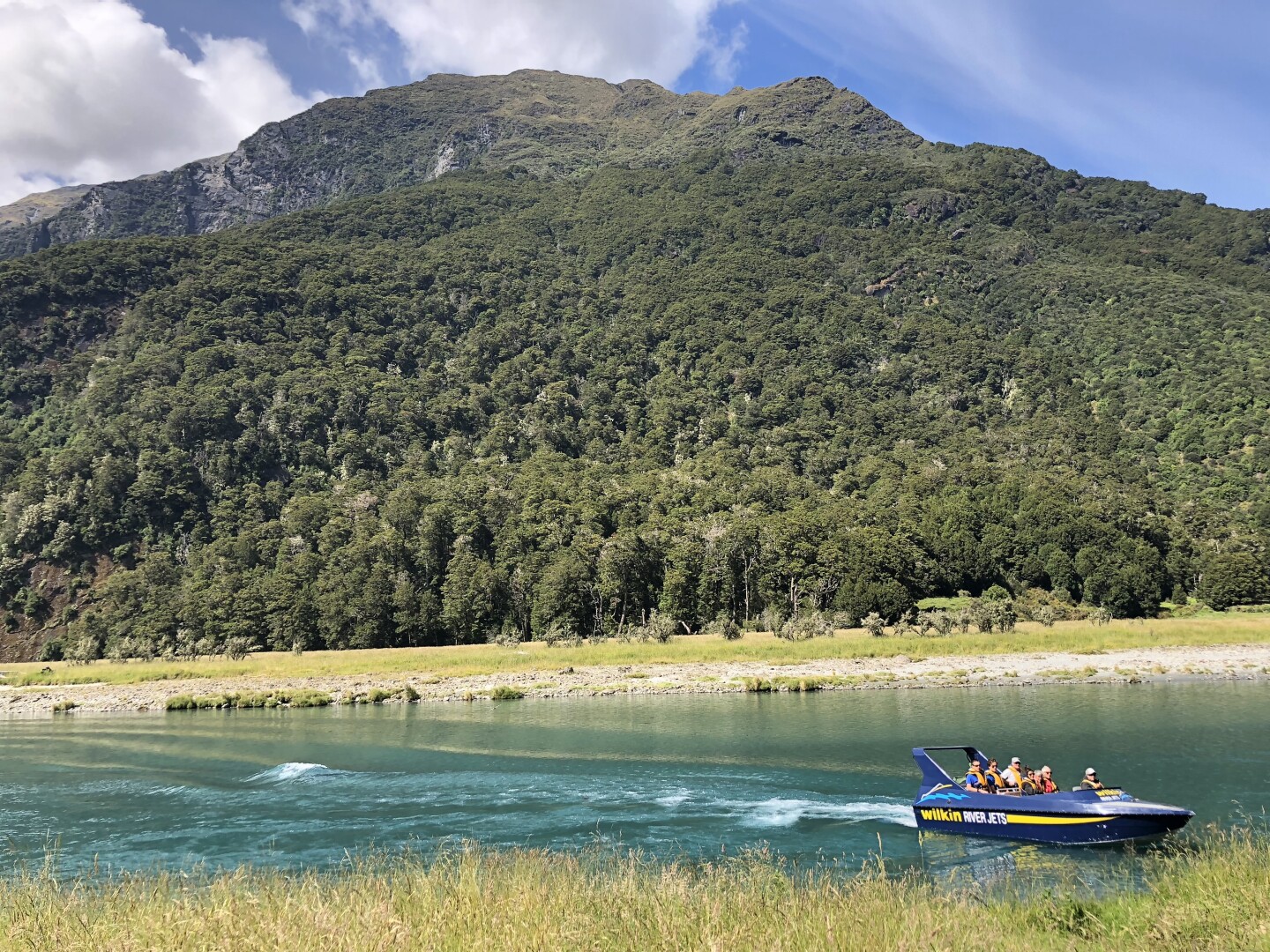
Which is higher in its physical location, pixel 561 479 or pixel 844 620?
pixel 561 479

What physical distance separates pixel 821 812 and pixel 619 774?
9090 millimetres

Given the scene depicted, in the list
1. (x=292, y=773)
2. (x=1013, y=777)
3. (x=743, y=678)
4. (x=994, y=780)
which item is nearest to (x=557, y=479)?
(x=743, y=678)

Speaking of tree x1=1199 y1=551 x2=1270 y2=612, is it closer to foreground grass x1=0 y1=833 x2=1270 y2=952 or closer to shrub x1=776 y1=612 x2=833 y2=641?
shrub x1=776 y1=612 x2=833 y2=641

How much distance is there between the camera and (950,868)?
64.6 ft

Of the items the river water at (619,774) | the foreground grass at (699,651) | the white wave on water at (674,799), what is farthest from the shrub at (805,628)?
the white wave on water at (674,799)

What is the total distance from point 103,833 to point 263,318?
193 meters

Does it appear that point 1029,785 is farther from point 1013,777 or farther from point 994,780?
point 994,780

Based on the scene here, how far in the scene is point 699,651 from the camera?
233 feet

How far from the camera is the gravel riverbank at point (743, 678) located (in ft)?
175

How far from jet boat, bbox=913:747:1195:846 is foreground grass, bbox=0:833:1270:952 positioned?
7460 millimetres

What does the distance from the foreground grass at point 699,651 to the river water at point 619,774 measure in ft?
53.5

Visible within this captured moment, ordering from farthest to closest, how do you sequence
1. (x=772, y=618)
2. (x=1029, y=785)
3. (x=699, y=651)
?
(x=772, y=618)
(x=699, y=651)
(x=1029, y=785)

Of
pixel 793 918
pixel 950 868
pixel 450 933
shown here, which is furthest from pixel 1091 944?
pixel 950 868

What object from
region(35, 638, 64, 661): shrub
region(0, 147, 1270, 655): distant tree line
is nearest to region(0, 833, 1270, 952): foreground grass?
region(0, 147, 1270, 655): distant tree line
